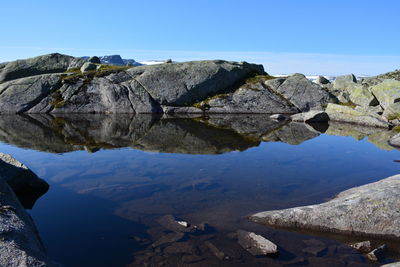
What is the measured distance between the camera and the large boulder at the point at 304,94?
58625 millimetres

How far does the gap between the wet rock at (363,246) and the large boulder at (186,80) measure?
1990 inches

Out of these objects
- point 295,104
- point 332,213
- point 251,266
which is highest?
point 295,104

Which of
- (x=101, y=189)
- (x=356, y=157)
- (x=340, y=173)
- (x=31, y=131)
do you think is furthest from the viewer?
(x=31, y=131)

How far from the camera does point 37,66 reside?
7531 cm

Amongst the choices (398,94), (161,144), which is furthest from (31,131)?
(398,94)

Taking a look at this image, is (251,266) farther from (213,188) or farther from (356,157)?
(356,157)

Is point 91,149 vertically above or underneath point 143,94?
underneath

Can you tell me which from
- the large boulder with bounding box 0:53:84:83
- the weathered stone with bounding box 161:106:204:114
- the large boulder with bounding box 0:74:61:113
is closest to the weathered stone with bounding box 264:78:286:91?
the weathered stone with bounding box 161:106:204:114

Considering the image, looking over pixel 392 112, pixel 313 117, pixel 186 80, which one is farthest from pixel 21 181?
pixel 186 80

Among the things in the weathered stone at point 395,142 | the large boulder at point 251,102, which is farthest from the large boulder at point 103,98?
the weathered stone at point 395,142

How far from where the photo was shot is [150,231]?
1272cm

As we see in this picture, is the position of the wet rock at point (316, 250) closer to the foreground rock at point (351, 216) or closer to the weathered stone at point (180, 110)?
the foreground rock at point (351, 216)

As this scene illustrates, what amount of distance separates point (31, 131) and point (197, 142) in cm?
1932

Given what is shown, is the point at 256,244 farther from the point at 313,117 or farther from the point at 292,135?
the point at 313,117
